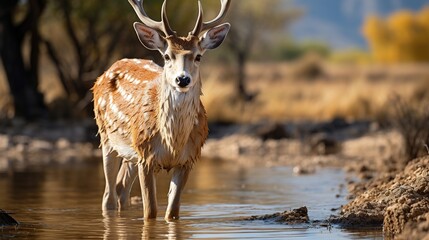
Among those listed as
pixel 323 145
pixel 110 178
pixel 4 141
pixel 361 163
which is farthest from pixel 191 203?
pixel 4 141

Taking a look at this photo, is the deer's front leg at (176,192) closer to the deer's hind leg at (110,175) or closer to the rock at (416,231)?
the deer's hind leg at (110,175)

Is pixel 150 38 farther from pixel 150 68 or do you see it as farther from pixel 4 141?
pixel 4 141

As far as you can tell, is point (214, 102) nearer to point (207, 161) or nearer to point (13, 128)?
point (13, 128)

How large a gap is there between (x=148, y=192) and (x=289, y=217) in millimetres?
1453

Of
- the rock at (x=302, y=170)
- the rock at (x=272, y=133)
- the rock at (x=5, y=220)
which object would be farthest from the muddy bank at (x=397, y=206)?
the rock at (x=272, y=133)

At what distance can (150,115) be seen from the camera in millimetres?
12648

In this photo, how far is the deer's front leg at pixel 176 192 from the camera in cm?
1244

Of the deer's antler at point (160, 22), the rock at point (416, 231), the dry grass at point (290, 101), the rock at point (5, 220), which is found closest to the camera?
the rock at point (416, 231)

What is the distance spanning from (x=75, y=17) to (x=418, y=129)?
14247mm

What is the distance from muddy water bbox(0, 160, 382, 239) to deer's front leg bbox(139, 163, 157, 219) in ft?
0.55

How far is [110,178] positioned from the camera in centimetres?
1424

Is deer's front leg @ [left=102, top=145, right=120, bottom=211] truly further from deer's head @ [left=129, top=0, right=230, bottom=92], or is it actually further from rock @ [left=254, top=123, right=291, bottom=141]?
rock @ [left=254, top=123, right=291, bottom=141]

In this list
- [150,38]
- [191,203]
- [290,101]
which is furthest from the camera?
[290,101]

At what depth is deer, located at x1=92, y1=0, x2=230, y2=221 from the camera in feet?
39.9
